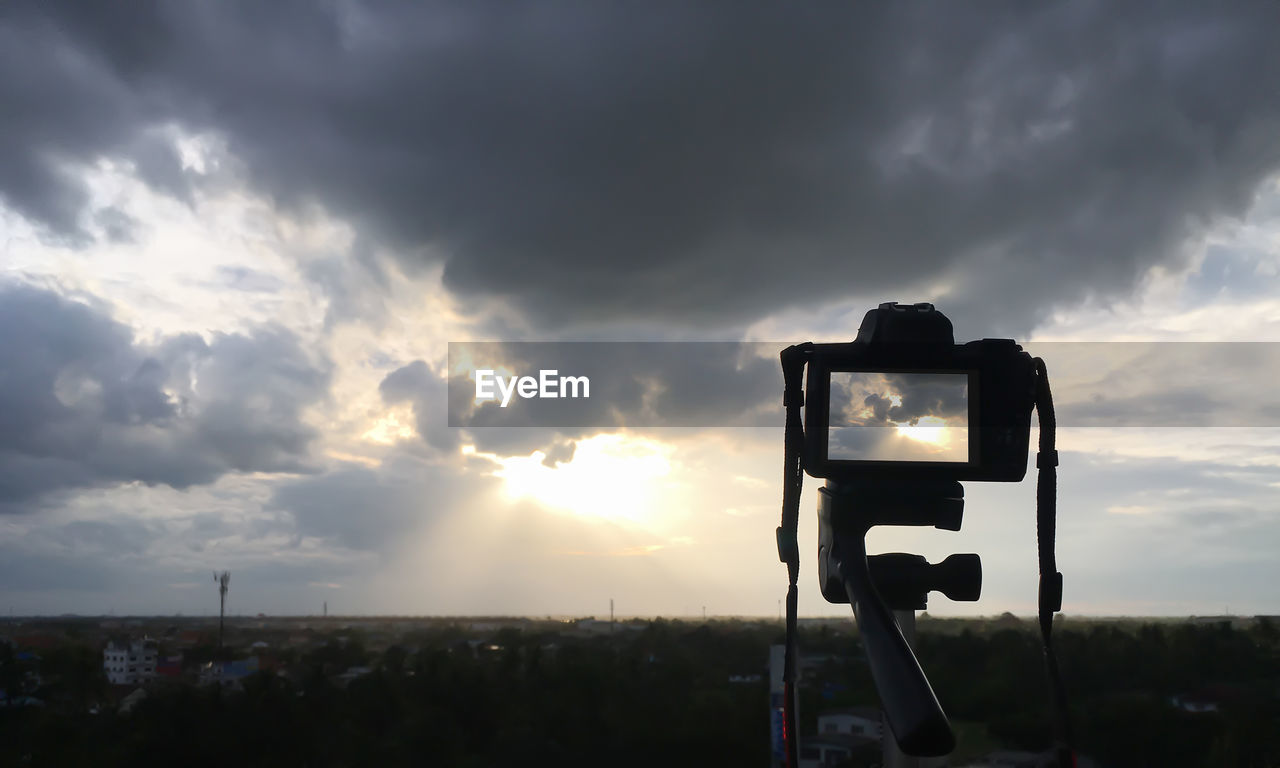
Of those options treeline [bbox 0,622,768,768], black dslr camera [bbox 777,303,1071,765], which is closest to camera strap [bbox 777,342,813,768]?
black dslr camera [bbox 777,303,1071,765]

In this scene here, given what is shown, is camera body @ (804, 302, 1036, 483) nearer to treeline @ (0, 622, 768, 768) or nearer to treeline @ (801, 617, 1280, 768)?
treeline @ (801, 617, 1280, 768)

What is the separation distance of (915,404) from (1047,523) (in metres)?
0.23

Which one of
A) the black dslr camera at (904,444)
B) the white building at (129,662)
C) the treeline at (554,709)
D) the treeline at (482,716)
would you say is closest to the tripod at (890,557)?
the black dslr camera at (904,444)

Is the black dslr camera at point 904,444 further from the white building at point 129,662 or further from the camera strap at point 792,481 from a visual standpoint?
the white building at point 129,662

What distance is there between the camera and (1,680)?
11.5 metres

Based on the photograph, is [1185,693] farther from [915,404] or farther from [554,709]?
[915,404]

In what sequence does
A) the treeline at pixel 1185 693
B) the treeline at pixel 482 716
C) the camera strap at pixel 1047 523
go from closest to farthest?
the camera strap at pixel 1047 523
the treeline at pixel 1185 693
the treeline at pixel 482 716

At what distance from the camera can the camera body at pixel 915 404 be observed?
1102 mm

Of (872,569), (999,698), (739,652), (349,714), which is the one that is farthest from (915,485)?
(349,714)

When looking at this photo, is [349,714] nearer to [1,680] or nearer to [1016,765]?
[1,680]

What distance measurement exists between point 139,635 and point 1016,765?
A: 19.7 meters

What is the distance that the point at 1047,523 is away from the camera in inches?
41.5

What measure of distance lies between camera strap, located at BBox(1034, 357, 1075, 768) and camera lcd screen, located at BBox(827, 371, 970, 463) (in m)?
0.10

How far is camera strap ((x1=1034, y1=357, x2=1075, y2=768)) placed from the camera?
103 centimetres
